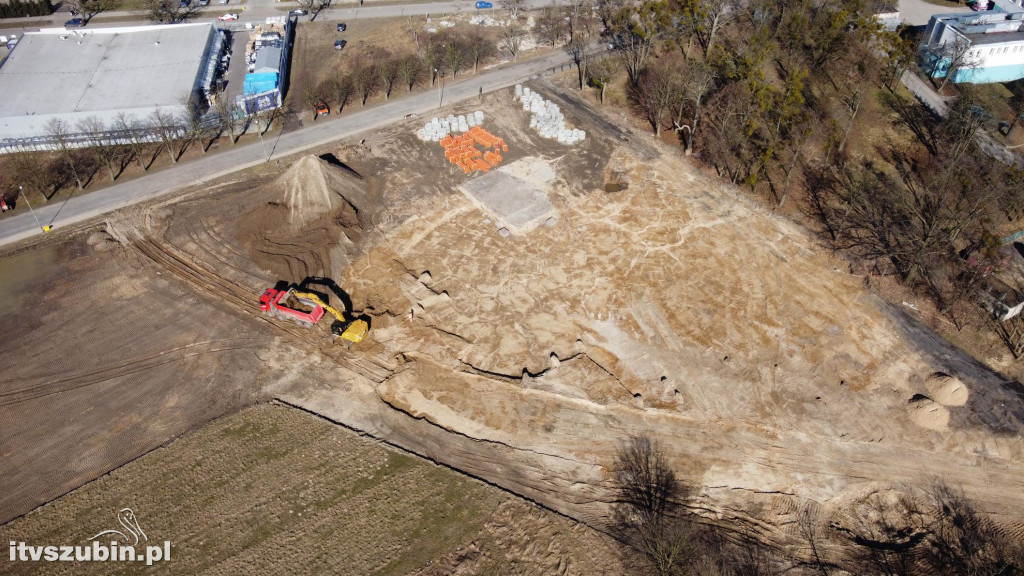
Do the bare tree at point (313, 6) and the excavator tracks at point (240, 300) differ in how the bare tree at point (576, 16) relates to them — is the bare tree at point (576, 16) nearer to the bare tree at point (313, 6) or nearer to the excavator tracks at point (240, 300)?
the bare tree at point (313, 6)

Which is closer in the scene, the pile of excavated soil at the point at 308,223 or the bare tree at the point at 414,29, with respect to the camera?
the pile of excavated soil at the point at 308,223

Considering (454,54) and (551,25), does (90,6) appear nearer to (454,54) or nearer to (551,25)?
(454,54)

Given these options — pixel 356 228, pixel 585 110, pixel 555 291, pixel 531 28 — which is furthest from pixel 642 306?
pixel 531 28

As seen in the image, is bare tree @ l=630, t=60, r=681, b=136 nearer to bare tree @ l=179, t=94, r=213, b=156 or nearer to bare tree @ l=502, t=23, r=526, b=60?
bare tree @ l=502, t=23, r=526, b=60

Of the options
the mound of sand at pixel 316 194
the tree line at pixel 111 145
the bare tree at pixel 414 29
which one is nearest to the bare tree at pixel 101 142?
the tree line at pixel 111 145

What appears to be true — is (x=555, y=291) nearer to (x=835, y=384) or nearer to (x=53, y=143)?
(x=835, y=384)

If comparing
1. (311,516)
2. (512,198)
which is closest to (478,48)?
(512,198)

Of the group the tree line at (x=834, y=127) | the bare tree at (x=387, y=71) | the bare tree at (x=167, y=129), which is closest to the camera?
the tree line at (x=834, y=127)
